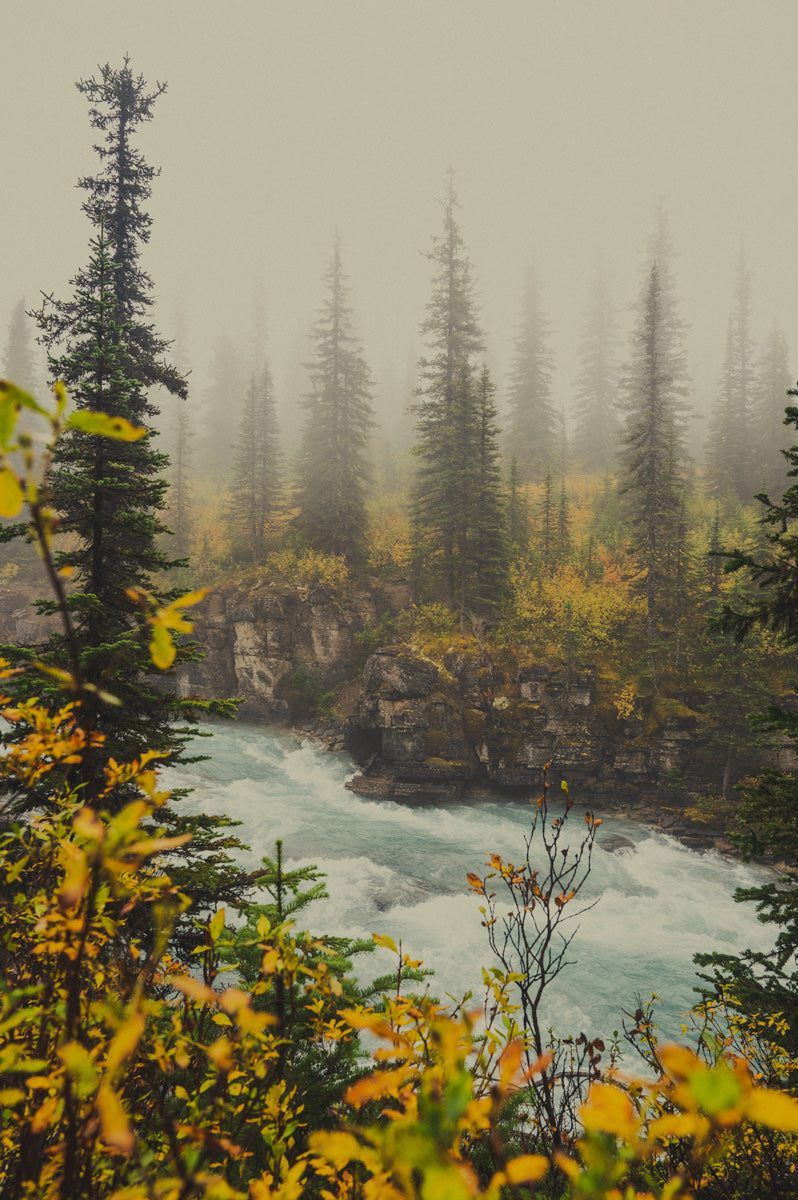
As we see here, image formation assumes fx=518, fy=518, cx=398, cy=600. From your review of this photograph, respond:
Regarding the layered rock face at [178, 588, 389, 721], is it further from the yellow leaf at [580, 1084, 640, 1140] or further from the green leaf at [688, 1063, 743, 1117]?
the green leaf at [688, 1063, 743, 1117]

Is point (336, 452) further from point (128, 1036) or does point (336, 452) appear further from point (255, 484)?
point (128, 1036)

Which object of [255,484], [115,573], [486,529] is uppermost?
[255,484]

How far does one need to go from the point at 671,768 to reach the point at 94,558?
15.4 m

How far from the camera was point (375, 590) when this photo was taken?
928 inches

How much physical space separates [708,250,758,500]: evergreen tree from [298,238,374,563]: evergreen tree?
65.4ft

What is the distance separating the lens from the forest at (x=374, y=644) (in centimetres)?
109

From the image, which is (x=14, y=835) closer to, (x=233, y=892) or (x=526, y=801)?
(x=233, y=892)

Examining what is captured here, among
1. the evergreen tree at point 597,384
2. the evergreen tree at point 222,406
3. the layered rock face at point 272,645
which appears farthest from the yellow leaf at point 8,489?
the evergreen tree at point 222,406

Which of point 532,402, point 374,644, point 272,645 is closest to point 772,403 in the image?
point 532,402

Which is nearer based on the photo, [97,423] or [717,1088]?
[717,1088]

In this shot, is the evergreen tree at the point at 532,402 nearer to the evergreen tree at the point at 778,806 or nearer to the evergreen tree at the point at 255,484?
the evergreen tree at the point at 255,484

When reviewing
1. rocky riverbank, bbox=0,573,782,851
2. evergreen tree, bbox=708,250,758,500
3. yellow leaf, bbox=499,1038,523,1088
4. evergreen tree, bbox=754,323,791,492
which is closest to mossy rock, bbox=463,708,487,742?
rocky riverbank, bbox=0,573,782,851

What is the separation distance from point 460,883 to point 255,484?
71.8 ft

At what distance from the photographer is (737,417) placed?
3241 centimetres
